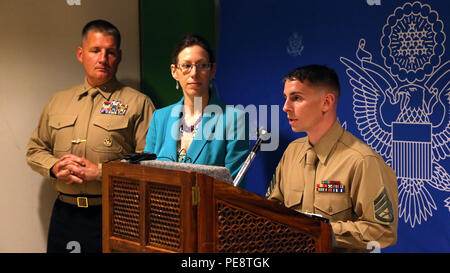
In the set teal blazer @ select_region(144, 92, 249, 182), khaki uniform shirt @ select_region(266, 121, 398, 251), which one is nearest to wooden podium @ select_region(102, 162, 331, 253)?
khaki uniform shirt @ select_region(266, 121, 398, 251)

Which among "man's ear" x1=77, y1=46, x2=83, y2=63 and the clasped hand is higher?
"man's ear" x1=77, y1=46, x2=83, y2=63

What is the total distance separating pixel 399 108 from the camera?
109 inches

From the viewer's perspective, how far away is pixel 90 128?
344cm

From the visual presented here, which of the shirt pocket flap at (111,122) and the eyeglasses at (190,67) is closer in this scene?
the eyeglasses at (190,67)

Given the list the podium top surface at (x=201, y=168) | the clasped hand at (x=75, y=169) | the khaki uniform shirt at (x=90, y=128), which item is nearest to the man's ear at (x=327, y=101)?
the podium top surface at (x=201, y=168)

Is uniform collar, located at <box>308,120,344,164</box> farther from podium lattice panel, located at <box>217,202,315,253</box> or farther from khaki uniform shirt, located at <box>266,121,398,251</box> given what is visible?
podium lattice panel, located at <box>217,202,315,253</box>

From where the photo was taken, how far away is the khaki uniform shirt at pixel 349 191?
2.08 m

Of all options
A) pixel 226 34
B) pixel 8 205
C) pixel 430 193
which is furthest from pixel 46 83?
pixel 430 193

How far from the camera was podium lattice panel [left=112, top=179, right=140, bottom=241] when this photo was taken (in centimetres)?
193

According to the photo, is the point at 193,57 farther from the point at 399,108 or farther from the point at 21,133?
the point at 21,133

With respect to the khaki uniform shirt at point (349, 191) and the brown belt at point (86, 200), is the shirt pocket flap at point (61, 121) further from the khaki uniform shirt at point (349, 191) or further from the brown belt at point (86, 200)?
the khaki uniform shirt at point (349, 191)

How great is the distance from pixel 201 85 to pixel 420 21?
3.81 ft

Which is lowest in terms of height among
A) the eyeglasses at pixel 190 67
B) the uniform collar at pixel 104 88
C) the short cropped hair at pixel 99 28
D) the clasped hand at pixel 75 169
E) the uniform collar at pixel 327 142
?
the clasped hand at pixel 75 169

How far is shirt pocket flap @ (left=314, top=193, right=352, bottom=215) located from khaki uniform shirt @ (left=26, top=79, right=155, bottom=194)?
1.52 metres
